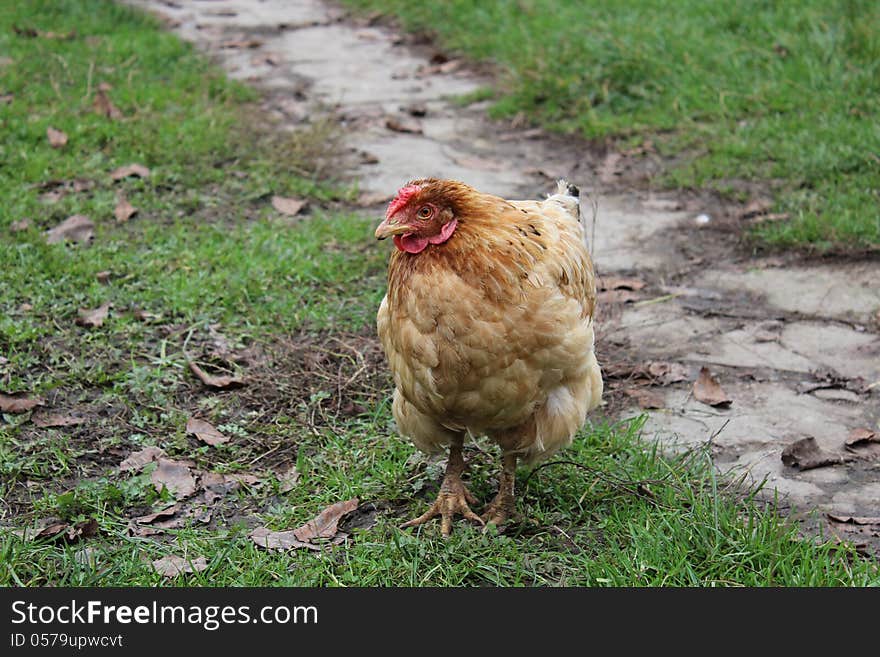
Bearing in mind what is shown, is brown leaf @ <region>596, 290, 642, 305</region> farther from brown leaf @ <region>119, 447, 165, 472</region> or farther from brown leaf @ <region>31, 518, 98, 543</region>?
brown leaf @ <region>31, 518, 98, 543</region>

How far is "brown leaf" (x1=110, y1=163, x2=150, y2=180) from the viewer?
6.16m

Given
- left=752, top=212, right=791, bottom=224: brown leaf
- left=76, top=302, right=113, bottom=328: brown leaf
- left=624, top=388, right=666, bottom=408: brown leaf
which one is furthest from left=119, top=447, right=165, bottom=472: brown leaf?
left=752, top=212, right=791, bottom=224: brown leaf

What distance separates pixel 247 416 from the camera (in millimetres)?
4250

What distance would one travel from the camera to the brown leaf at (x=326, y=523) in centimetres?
351

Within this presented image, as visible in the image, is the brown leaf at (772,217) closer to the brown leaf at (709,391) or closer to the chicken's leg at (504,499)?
the brown leaf at (709,391)

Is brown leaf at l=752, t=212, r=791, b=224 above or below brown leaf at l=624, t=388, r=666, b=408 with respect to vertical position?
above

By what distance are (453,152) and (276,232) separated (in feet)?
6.14

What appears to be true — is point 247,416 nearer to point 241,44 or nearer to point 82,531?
point 82,531

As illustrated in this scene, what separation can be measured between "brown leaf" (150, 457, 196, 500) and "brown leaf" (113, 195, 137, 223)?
2233 millimetres

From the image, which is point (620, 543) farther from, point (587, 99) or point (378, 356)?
point (587, 99)

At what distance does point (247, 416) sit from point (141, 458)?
1.65 ft

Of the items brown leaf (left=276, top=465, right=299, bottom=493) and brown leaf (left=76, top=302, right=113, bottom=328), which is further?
brown leaf (left=76, top=302, right=113, bottom=328)

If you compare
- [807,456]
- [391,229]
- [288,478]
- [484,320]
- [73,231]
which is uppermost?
[391,229]

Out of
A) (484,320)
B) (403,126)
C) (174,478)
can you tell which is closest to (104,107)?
(403,126)
